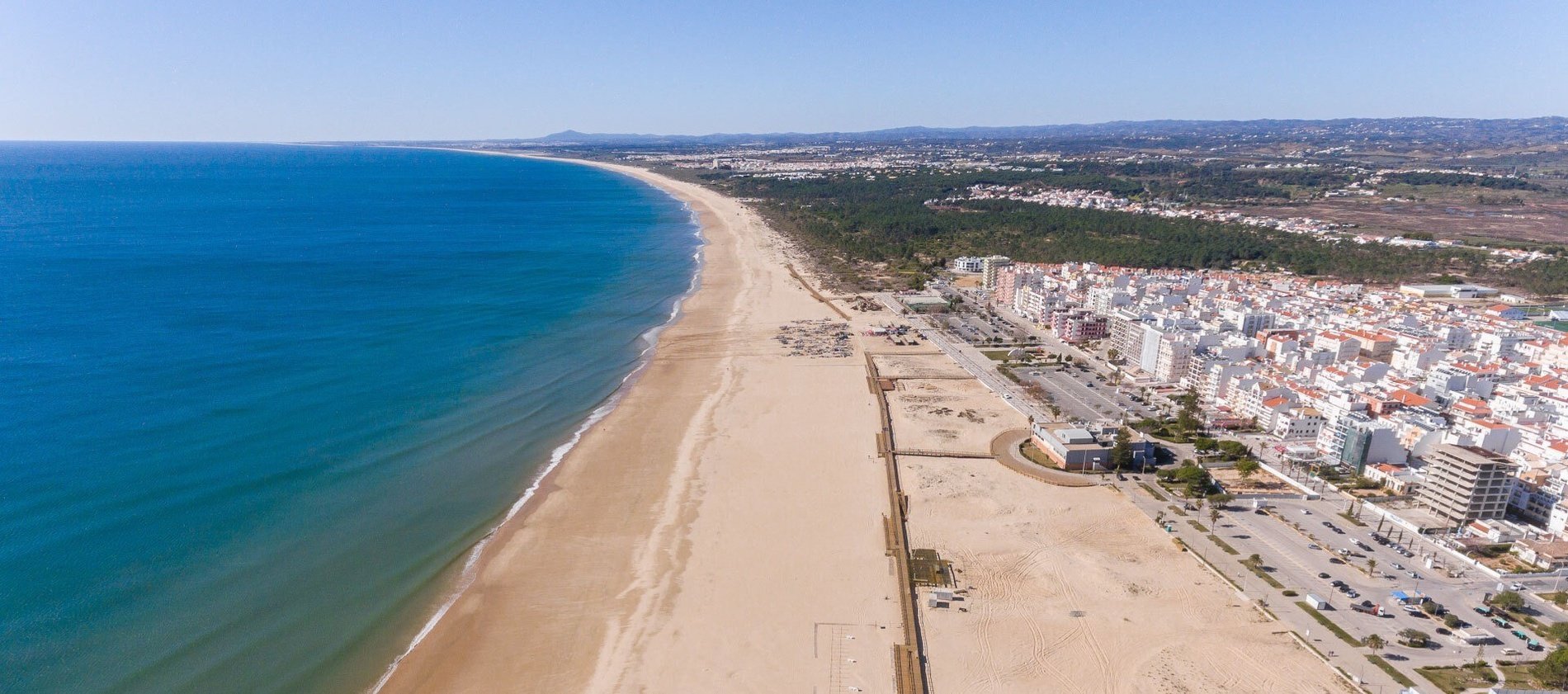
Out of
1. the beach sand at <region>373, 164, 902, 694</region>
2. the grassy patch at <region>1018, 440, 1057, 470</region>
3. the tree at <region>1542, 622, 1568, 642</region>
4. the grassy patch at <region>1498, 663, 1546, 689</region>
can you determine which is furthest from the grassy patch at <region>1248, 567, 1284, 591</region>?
the beach sand at <region>373, 164, 902, 694</region>

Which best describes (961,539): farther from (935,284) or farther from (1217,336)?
(935,284)

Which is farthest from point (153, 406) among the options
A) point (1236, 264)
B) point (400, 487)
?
point (1236, 264)

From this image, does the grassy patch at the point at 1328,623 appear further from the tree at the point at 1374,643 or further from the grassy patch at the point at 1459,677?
the grassy patch at the point at 1459,677

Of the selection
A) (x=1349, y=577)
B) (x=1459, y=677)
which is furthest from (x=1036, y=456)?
(x=1459, y=677)

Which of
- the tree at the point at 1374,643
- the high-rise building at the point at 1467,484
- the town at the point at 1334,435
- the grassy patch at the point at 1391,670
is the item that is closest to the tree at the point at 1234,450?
the town at the point at 1334,435

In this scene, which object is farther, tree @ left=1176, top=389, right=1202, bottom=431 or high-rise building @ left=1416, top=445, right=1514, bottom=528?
tree @ left=1176, top=389, right=1202, bottom=431

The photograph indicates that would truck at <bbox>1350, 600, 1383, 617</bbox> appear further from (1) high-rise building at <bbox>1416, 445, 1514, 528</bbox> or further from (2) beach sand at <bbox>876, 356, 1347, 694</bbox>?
(1) high-rise building at <bbox>1416, 445, 1514, 528</bbox>

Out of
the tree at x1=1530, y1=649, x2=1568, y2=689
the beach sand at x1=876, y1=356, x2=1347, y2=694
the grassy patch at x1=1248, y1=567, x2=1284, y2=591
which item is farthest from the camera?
the grassy patch at x1=1248, y1=567, x2=1284, y2=591
